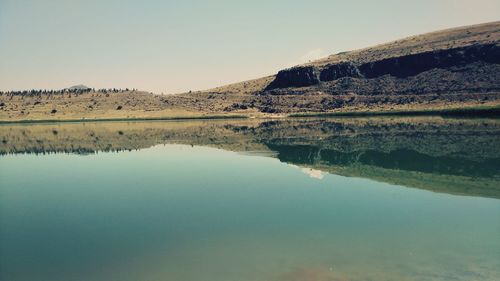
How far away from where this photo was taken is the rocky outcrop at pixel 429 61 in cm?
13538

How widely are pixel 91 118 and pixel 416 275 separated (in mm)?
163352

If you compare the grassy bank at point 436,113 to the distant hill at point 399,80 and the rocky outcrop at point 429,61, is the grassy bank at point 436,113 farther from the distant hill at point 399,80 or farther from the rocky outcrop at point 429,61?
the rocky outcrop at point 429,61

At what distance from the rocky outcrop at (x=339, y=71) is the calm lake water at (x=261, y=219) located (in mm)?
123667

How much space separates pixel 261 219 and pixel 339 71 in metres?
159

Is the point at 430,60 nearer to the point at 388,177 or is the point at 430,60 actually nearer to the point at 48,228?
the point at 388,177

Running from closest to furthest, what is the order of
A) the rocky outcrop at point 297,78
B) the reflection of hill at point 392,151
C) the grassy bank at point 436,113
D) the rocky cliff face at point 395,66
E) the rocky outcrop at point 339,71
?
the reflection of hill at point 392,151, the grassy bank at point 436,113, the rocky cliff face at point 395,66, the rocky outcrop at point 339,71, the rocky outcrop at point 297,78

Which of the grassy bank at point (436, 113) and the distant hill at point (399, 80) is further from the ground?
the distant hill at point (399, 80)

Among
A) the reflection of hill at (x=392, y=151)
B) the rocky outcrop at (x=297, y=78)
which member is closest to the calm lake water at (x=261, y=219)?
the reflection of hill at (x=392, y=151)

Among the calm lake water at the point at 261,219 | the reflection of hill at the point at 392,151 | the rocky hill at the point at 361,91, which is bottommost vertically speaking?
the reflection of hill at the point at 392,151

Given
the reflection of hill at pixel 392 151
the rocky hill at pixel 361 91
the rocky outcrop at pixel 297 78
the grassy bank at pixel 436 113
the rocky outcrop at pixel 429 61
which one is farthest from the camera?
the rocky outcrop at pixel 297 78

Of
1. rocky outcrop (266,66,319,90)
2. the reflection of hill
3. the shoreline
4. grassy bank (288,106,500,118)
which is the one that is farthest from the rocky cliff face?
the reflection of hill

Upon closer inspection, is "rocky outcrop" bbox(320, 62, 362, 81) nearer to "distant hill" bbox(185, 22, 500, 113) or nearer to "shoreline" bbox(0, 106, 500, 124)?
"distant hill" bbox(185, 22, 500, 113)

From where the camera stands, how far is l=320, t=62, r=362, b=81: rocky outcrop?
16888cm

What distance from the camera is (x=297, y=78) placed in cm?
18188
